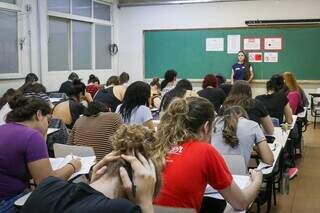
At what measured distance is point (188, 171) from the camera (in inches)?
81.6

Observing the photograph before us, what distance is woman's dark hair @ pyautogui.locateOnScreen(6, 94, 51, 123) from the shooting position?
99.2 inches

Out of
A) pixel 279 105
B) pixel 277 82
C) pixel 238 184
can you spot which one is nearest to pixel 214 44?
pixel 277 82

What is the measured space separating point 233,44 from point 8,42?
4.95 meters

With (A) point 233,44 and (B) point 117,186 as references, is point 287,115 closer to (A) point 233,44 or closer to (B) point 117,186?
(B) point 117,186

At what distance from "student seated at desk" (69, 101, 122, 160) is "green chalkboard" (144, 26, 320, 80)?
21.8 feet

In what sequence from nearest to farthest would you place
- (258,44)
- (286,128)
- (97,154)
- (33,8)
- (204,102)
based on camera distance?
(204,102) → (97,154) → (286,128) → (33,8) → (258,44)

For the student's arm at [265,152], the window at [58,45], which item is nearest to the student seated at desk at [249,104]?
the student's arm at [265,152]

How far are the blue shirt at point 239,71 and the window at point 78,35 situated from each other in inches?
123

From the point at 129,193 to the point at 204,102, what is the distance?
3.47 feet

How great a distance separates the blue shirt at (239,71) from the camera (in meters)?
9.57

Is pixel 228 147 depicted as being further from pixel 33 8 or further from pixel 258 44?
pixel 258 44

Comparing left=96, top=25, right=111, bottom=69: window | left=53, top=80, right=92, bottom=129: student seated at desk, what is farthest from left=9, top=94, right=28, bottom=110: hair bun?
left=96, top=25, right=111, bottom=69: window

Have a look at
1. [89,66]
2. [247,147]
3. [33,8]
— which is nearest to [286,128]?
[247,147]

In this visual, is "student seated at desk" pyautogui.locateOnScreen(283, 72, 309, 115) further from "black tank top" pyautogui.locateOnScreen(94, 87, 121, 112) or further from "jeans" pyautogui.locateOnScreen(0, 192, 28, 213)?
"jeans" pyautogui.locateOnScreen(0, 192, 28, 213)
